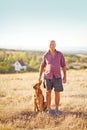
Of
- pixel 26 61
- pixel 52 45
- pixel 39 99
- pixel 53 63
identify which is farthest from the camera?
pixel 26 61

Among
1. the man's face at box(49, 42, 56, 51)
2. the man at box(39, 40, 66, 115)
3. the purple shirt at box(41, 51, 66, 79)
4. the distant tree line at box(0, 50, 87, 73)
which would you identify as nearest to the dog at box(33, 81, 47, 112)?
the man at box(39, 40, 66, 115)

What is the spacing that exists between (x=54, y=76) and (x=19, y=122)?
5.43 feet

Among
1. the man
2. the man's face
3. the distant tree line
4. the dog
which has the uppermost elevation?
the man's face

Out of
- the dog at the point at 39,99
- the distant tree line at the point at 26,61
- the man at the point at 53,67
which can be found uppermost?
the man at the point at 53,67

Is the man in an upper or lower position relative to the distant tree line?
upper

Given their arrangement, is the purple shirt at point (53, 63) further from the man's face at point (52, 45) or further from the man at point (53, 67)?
the man's face at point (52, 45)

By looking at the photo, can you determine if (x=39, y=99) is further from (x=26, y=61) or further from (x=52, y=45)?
(x=26, y=61)

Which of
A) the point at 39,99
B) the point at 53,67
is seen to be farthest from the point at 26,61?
the point at 53,67

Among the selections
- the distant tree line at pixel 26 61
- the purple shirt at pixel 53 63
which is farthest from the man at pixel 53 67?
the distant tree line at pixel 26 61

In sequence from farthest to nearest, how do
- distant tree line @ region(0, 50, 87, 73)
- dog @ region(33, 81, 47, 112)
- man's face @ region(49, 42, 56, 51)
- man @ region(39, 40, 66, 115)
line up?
distant tree line @ region(0, 50, 87, 73)
dog @ region(33, 81, 47, 112)
man @ region(39, 40, 66, 115)
man's face @ region(49, 42, 56, 51)

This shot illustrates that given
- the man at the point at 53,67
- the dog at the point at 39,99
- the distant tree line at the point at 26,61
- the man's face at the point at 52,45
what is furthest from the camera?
the distant tree line at the point at 26,61

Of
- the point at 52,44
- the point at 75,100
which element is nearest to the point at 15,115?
the point at 52,44

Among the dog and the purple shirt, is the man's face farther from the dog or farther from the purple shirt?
the dog

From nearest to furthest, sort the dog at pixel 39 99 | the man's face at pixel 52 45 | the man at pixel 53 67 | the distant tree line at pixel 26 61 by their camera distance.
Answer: the man's face at pixel 52 45 < the man at pixel 53 67 < the dog at pixel 39 99 < the distant tree line at pixel 26 61
